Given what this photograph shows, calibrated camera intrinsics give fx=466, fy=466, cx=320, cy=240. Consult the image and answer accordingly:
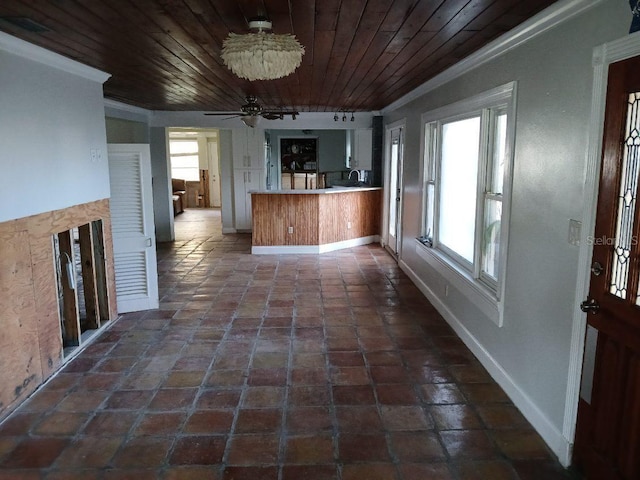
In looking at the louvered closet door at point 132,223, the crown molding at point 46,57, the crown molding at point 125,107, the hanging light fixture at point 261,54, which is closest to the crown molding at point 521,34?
the hanging light fixture at point 261,54

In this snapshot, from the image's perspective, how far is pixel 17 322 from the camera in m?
2.99

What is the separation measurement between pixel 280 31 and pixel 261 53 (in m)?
0.84

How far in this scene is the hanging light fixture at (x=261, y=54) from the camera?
2.15m

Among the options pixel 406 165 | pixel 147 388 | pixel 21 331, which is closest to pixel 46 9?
pixel 21 331

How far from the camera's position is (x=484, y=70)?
348 centimetres

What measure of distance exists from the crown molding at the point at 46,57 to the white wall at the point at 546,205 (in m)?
3.14

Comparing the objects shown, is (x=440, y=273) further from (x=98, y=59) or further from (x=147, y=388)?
(x=98, y=59)

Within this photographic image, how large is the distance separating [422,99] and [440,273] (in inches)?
82.3

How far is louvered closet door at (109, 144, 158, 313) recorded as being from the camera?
449 centimetres

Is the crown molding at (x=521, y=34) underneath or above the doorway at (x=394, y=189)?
above

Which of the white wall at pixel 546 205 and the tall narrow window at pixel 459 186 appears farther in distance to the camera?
the tall narrow window at pixel 459 186

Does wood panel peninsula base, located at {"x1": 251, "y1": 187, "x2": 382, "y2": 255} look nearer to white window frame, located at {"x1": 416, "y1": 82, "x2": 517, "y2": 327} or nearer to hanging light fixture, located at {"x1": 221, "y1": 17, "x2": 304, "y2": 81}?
white window frame, located at {"x1": 416, "y1": 82, "x2": 517, "y2": 327}

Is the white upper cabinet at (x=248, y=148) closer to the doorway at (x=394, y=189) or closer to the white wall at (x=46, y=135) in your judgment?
the doorway at (x=394, y=189)

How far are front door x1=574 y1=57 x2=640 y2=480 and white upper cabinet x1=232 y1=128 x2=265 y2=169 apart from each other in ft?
25.4
